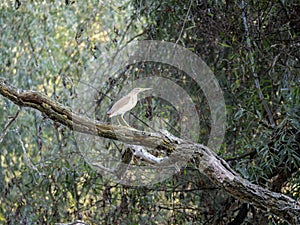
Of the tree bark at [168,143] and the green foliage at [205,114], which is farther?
the green foliage at [205,114]

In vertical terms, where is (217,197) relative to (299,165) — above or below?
below

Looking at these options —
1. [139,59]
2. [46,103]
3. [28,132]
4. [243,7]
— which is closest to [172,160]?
[46,103]

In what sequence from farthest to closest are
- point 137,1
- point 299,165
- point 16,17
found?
point 16,17, point 137,1, point 299,165

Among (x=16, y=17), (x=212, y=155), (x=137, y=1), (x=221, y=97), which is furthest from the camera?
(x=16, y=17)

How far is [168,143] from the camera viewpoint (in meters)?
1.81

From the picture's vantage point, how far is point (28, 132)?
3807 mm

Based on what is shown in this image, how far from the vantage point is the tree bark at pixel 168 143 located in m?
1.73

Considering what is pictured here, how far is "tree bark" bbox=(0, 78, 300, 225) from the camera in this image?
68.3 inches

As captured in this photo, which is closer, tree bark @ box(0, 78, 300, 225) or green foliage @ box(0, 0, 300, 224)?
tree bark @ box(0, 78, 300, 225)

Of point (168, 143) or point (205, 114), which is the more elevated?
point (205, 114)

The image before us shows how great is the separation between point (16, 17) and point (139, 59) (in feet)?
3.68

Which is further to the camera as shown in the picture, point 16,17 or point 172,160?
point 16,17

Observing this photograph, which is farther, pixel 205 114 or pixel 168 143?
pixel 205 114

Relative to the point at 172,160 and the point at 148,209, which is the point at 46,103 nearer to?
the point at 172,160
